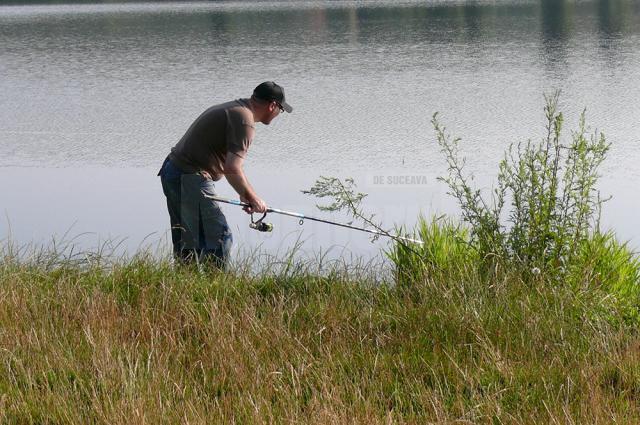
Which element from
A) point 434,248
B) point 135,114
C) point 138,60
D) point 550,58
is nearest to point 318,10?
point 138,60

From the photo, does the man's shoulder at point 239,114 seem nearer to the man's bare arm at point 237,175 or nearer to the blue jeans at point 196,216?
the man's bare arm at point 237,175

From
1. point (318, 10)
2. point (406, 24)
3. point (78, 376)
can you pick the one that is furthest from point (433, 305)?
point (318, 10)

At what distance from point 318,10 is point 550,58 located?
47.1 ft

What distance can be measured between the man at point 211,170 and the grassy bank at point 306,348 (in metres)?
0.54

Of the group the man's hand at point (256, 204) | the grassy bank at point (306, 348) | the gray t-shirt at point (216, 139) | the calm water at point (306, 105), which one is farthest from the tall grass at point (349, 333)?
the calm water at point (306, 105)

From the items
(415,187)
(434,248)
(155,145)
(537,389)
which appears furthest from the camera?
(155,145)

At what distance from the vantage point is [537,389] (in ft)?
11.5

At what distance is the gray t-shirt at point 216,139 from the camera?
5.34 m

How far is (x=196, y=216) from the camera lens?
5.54 metres

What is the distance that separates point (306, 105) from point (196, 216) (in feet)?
20.1

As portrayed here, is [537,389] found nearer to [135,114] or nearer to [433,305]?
[433,305]

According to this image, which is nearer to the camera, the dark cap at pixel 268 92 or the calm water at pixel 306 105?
the dark cap at pixel 268 92

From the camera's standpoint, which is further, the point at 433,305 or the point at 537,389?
the point at 433,305

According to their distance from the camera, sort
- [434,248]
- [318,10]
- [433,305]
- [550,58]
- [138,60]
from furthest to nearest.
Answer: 1. [318,10]
2. [138,60]
3. [550,58]
4. [434,248]
5. [433,305]
